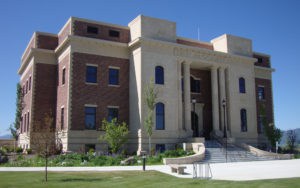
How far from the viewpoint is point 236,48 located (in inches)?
1591

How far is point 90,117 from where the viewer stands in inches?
1284

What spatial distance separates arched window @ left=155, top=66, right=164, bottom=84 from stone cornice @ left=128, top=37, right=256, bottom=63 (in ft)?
7.18

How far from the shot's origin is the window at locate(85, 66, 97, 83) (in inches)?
1305

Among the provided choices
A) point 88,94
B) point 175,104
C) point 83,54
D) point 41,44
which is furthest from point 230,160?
point 41,44

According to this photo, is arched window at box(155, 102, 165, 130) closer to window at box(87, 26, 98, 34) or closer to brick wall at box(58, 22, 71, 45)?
window at box(87, 26, 98, 34)

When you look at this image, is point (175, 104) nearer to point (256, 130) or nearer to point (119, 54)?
point (119, 54)

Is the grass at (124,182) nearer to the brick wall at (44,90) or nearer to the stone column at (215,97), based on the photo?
the brick wall at (44,90)

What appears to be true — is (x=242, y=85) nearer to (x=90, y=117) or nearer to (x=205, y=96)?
(x=205, y=96)

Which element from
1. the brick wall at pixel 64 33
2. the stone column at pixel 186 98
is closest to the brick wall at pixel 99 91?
the brick wall at pixel 64 33

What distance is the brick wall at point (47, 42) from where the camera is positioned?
36781 mm

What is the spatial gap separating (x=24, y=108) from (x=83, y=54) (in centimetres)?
1293

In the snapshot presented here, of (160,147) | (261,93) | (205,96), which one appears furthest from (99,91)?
(261,93)

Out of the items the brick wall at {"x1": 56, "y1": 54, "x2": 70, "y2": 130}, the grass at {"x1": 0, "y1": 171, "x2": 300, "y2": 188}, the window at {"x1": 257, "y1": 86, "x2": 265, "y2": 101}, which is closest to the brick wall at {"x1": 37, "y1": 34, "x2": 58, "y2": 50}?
the brick wall at {"x1": 56, "y1": 54, "x2": 70, "y2": 130}

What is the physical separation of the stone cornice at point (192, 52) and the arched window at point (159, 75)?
2.19 metres
